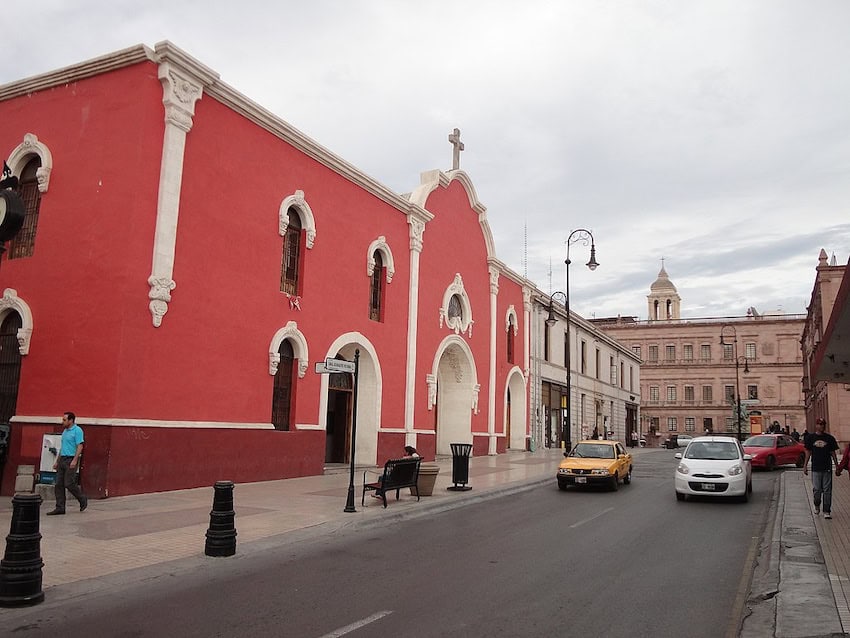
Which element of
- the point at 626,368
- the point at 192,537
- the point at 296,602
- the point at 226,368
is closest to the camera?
the point at 296,602

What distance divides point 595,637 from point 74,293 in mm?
12921

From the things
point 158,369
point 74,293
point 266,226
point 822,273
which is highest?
point 822,273

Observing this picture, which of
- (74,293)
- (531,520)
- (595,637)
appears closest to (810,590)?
(595,637)

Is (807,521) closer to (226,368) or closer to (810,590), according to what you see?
(810,590)

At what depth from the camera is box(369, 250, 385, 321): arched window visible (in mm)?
22938

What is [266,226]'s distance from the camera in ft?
58.3

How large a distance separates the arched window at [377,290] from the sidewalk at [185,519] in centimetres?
644

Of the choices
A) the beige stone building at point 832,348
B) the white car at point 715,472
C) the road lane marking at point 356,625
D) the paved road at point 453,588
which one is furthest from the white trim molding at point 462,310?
the road lane marking at point 356,625

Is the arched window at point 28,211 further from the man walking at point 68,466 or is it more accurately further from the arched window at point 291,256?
the arched window at point 291,256

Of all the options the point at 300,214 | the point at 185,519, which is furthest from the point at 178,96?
the point at 185,519

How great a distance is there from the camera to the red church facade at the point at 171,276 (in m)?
14.1

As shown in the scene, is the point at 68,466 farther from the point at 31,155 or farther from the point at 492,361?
the point at 492,361

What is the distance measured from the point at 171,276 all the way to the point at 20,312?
3.56m

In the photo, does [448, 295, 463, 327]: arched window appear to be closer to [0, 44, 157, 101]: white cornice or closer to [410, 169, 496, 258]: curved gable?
[410, 169, 496, 258]: curved gable
